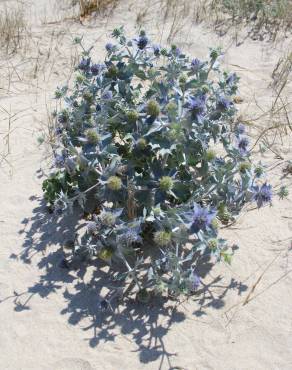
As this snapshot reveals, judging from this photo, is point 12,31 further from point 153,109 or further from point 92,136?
point 153,109

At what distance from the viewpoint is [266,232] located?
12.0 feet

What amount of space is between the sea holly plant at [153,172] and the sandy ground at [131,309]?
0.15 meters

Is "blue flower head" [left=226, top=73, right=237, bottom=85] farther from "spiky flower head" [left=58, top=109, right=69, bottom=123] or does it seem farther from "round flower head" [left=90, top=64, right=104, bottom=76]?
"spiky flower head" [left=58, top=109, right=69, bottom=123]

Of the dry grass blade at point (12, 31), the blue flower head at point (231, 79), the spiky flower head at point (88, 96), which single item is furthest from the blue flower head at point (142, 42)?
the dry grass blade at point (12, 31)

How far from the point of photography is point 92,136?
9.89 ft

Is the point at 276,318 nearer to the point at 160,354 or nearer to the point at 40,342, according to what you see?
the point at 160,354

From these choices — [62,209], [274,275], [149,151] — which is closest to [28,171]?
[62,209]

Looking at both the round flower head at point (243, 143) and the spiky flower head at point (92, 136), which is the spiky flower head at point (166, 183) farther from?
the round flower head at point (243, 143)

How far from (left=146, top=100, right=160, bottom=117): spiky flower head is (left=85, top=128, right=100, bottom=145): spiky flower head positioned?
32cm

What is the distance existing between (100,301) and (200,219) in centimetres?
81

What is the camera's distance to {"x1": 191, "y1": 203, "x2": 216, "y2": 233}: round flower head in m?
2.79

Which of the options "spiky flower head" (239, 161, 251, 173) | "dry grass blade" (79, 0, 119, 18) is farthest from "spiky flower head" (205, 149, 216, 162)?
"dry grass blade" (79, 0, 119, 18)

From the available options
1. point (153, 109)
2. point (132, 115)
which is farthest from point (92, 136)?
point (153, 109)

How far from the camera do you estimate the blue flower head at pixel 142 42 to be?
3429 mm
